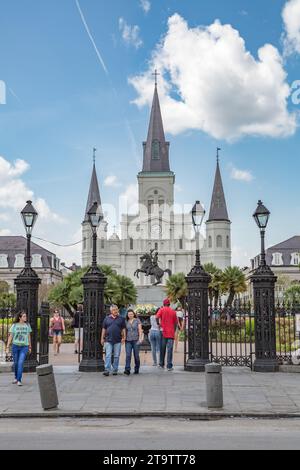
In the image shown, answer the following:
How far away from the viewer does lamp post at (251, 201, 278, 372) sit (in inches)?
659

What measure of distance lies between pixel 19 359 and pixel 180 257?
89600 mm

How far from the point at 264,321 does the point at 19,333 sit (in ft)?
22.8

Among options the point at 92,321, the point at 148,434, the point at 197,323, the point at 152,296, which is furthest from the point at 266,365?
the point at 152,296

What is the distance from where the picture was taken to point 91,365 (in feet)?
55.4

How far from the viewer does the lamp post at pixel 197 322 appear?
16.8m

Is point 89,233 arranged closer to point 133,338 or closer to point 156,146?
point 156,146

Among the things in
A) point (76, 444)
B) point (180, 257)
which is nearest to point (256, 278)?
point (76, 444)

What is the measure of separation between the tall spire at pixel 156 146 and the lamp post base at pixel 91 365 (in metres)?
94.8

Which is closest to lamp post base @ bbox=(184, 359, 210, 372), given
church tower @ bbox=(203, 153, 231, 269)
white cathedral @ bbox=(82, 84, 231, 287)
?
white cathedral @ bbox=(82, 84, 231, 287)

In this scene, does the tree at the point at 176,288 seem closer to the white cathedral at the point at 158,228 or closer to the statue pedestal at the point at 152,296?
the statue pedestal at the point at 152,296

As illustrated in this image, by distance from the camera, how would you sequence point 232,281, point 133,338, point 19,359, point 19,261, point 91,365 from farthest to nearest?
point 19,261
point 232,281
point 91,365
point 133,338
point 19,359

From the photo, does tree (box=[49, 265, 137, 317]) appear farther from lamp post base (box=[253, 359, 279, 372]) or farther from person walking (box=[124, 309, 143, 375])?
lamp post base (box=[253, 359, 279, 372])

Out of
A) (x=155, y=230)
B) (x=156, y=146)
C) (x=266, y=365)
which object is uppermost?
(x=156, y=146)
